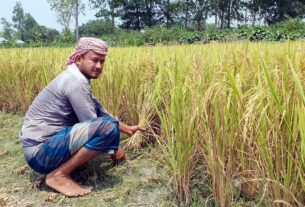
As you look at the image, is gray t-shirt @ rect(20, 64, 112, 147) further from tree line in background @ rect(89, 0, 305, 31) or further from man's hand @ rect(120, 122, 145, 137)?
tree line in background @ rect(89, 0, 305, 31)

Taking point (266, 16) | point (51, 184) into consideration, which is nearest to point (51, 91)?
point (51, 184)

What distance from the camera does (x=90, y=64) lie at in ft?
8.34

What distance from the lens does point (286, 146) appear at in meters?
1.67

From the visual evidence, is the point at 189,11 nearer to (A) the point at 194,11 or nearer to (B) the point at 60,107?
(A) the point at 194,11

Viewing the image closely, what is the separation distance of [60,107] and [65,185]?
555 millimetres

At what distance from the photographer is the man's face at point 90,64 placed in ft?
8.34

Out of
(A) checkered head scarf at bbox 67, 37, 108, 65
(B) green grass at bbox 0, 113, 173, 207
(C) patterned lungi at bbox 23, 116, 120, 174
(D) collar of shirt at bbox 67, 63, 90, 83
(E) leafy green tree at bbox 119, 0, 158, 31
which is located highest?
(E) leafy green tree at bbox 119, 0, 158, 31

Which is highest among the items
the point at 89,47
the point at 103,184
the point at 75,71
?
the point at 89,47

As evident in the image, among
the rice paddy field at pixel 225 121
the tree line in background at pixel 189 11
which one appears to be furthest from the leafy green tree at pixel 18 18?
the rice paddy field at pixel 225 121

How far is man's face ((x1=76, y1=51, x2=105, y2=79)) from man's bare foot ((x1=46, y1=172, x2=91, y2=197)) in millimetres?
760

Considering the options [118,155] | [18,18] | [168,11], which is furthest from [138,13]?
[18,18]

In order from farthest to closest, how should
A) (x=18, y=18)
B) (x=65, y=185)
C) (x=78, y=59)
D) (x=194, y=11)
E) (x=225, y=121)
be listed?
(x=18, y=18)
(x=194, y=11)
(x=78, y=59)
(x=65, y=185)
(x=225, y=121)

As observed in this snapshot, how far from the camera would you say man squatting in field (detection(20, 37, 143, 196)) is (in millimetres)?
2455

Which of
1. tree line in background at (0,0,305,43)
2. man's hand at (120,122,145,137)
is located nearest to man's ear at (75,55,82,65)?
man's hand at (120,122,145,137)
